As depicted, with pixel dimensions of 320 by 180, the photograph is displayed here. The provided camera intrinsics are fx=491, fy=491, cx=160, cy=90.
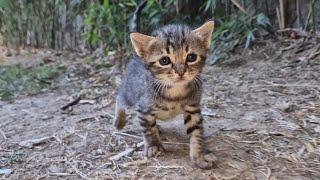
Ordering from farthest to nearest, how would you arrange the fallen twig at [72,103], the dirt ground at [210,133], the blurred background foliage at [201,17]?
1. the blurred background foliage at [201,17]
2. the fallen twig at [72,103]
3. the dirt ground at [210,133]

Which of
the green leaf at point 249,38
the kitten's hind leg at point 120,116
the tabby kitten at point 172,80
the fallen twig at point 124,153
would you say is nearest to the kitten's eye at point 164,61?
the tabby kitten at point 172,80

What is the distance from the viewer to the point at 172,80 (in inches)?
113

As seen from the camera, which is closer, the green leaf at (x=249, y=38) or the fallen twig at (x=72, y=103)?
the fallen twig at (x=72, y=103)

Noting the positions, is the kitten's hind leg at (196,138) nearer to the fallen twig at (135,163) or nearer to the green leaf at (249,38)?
the fallen twig at (135,163)

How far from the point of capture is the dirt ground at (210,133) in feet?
9.64

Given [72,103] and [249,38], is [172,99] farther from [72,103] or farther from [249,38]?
[249,38]

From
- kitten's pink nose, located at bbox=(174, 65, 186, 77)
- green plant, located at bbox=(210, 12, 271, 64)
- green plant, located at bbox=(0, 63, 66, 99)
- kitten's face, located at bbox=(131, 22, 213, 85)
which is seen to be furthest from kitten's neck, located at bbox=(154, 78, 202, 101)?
green plant, located at bbox=(0, 63, 66, 99)

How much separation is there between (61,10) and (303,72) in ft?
20.4

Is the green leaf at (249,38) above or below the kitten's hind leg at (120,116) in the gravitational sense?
above

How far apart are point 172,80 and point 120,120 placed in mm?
1072

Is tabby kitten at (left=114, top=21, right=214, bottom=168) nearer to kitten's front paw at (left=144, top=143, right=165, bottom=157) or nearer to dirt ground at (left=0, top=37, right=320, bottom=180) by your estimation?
kitten's front paw at (left=144, top=143, right=165, bottom=157)

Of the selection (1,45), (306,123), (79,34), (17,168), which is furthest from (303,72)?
(1,45)

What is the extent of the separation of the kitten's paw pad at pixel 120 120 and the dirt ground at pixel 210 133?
8 cm

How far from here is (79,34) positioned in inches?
386
